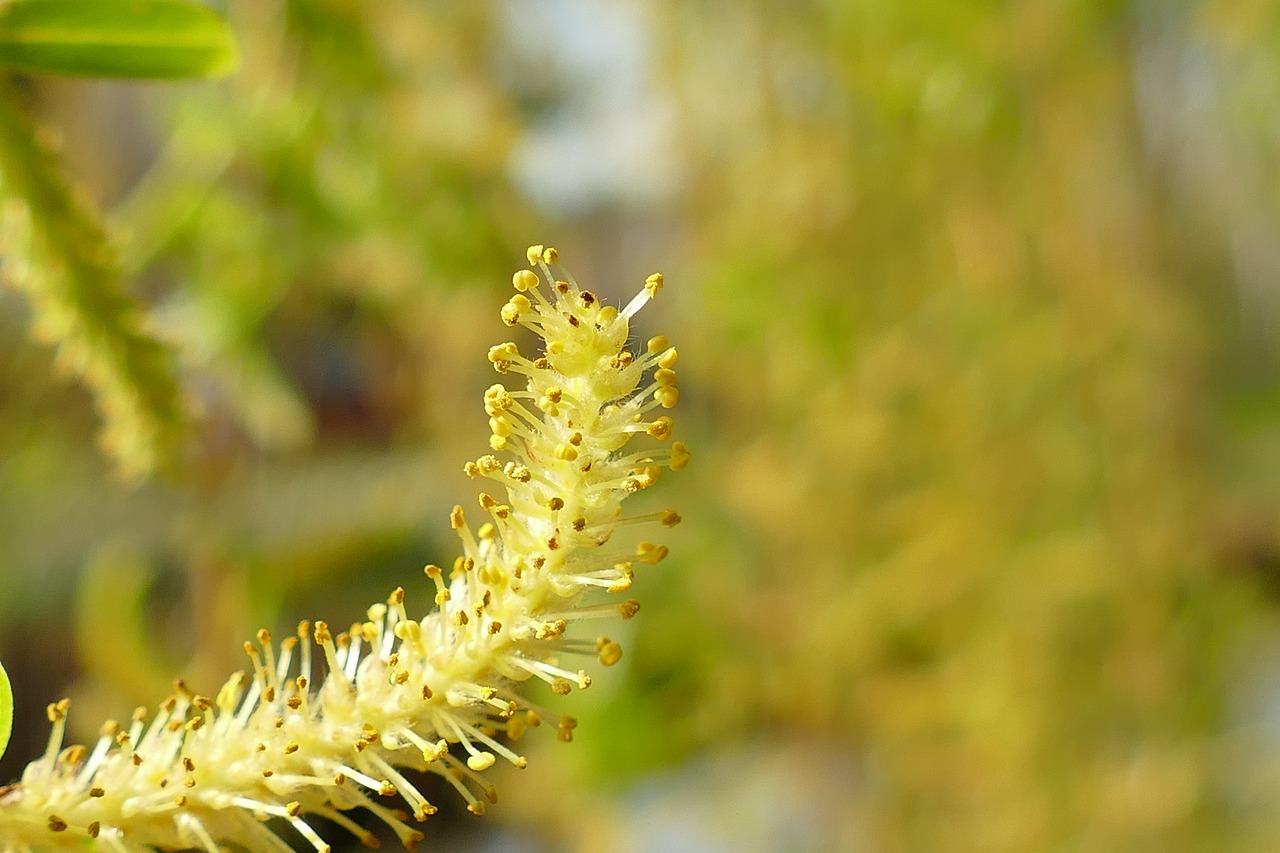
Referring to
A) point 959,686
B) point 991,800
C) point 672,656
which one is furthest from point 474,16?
point 991,800

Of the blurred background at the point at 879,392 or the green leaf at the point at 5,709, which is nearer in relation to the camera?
the green leaf at the point at 5,709

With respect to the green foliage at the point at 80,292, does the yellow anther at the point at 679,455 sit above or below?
below

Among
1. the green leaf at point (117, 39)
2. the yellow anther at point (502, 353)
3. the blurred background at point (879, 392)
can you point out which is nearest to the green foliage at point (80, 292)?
the green leaf at point (117, 39)

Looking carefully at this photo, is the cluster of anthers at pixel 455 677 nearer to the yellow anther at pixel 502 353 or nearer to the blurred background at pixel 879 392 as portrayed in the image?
the yellow anther at pixel 502 353

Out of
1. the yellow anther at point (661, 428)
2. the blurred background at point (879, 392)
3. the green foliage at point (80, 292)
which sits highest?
the blurred background at point (879, 392)

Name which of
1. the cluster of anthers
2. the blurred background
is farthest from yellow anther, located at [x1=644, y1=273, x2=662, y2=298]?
the blurred background

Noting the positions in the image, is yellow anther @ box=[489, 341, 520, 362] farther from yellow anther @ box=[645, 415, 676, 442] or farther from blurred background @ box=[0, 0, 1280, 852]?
blurred background @ box=[0, 0, 1280, 852]
